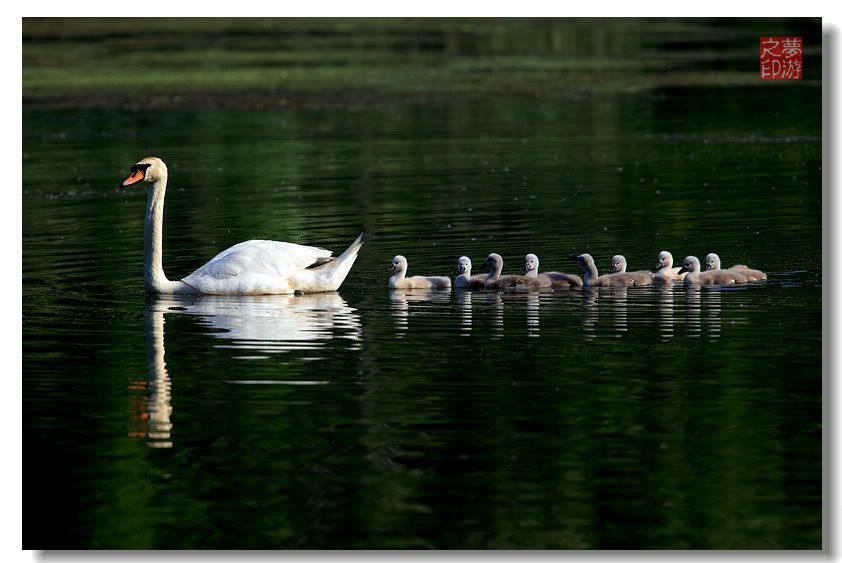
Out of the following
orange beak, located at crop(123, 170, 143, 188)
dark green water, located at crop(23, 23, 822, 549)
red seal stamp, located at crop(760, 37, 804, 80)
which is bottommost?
dark green water, located at crop(23, 23, 822, 549)

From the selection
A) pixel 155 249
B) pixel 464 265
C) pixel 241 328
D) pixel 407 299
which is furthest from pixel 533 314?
pixel 155 249

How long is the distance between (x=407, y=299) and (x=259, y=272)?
1602mm

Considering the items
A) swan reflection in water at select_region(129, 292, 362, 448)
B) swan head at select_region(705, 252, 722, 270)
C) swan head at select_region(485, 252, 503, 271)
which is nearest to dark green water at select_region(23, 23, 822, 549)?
swan reflection in water at select_region(129, 292, 362, 448)

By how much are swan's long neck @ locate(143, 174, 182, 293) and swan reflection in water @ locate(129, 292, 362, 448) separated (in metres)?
0.13

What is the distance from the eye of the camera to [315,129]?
36.2 meters

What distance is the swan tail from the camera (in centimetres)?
1808

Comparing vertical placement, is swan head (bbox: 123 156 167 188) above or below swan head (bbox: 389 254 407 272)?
above

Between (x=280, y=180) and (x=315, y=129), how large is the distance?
746cm

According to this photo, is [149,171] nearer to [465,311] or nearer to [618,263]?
[465,311]

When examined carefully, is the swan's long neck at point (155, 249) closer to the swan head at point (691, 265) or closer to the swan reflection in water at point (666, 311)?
the swan reflection in water at point (666, 311)

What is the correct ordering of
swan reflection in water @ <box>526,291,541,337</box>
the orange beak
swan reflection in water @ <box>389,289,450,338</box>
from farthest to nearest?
the orange beak, swan reflection in water @ <box>389,289,450,338</box>, swan reflection in water @ <box>526,291,541,337</box>

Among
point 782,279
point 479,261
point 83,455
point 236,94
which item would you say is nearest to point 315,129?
point 236,94

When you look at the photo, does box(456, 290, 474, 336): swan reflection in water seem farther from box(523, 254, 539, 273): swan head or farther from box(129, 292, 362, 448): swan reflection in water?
box(129, 292, 362, 448): swan reflection in water
